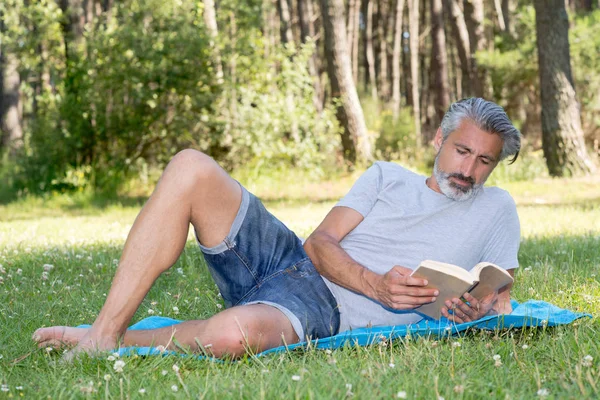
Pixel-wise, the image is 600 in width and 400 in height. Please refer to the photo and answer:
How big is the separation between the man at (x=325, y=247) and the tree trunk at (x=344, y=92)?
12111 mm

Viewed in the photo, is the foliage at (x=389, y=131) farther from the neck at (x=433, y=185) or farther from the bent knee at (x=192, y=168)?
the bent knee at (x=192, y=168)

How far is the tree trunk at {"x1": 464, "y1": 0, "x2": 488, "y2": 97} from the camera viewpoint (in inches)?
734

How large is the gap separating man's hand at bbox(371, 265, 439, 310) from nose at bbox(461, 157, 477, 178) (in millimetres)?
785

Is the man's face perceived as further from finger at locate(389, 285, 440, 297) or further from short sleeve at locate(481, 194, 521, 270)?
finger at locate(389, 285, 440, 297)

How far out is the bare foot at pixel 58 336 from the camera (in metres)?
3.84

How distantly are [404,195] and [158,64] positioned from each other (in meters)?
11.0

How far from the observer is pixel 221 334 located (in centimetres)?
358

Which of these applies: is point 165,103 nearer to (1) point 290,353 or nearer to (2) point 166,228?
(2) point 166,228

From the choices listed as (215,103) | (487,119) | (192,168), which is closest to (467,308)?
(487,119)

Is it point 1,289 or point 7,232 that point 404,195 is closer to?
point 1,289

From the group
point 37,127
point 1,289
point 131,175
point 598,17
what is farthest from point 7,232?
point 598,17

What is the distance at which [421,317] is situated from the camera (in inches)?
171

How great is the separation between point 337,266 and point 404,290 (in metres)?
0.48

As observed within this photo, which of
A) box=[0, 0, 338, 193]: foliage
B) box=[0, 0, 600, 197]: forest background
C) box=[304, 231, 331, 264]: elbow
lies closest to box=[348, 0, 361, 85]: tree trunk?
box=[0, 0, 600, 197]: forest background
